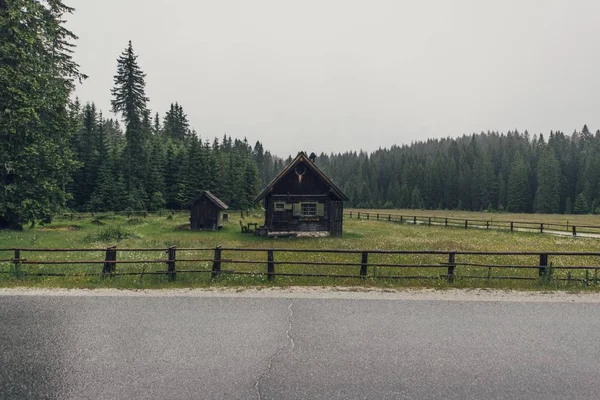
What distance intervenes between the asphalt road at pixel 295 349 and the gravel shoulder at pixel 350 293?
52 cm

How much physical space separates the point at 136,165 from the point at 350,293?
2205 inches

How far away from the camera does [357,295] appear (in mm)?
9516

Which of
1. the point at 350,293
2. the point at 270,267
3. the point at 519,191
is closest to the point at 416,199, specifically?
the point at 519,191

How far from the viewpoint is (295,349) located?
6.19 m

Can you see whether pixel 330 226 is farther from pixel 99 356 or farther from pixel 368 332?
pixel 99 356

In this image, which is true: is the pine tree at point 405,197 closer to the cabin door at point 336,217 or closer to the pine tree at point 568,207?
the pine tree at point 568,207

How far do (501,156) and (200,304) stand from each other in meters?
137

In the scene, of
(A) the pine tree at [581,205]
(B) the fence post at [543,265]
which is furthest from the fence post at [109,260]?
(A) the pine tree at [581,205]

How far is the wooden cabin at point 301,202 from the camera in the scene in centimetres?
3003

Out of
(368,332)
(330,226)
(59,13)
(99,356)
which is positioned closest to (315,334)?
(368,332)

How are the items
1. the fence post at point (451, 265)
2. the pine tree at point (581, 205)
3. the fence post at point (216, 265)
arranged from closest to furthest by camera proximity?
the fence post at point (451, 265) → the fence post at point (216, 265) → the pine tree at point (581, 205)

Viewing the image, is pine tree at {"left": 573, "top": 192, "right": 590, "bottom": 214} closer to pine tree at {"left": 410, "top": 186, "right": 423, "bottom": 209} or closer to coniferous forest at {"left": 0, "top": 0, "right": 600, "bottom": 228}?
coniferous forest at {"left": 0, "top": 0, "right": 600, "bottom": 228}

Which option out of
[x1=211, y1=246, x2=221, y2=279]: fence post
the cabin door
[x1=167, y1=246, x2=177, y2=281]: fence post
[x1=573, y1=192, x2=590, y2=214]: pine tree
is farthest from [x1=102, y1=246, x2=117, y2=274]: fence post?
[x1=573, y1=192, x2=590, y2=214]: pine tree

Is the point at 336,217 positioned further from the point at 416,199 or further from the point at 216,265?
the point at 416,199
